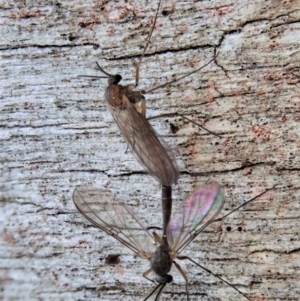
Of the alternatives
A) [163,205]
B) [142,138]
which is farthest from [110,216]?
[142,138]

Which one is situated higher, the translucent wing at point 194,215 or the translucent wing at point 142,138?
the translucent wing at point 142,138

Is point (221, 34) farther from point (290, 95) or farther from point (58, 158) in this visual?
point (58, 158)

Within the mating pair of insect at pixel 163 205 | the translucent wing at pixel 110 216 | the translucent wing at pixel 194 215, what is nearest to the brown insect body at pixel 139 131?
the mating pair of insect at pixel 163 205

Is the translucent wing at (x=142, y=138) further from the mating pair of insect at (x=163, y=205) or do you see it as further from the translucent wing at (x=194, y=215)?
the translucent wing at (x=194, y=215)

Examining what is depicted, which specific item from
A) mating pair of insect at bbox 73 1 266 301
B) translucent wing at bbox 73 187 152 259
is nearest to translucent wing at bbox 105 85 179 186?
mating pair of insect at bbox 73 1 266 301

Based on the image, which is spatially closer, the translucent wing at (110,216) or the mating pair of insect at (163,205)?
the mating pair of insect at (163,205)

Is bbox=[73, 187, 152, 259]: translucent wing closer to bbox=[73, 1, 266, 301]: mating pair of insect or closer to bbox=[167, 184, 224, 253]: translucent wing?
bbox=[73, 1, 266, 301]: mating pair of insect

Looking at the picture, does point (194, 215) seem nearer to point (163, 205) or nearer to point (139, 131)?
point (163, 205)
